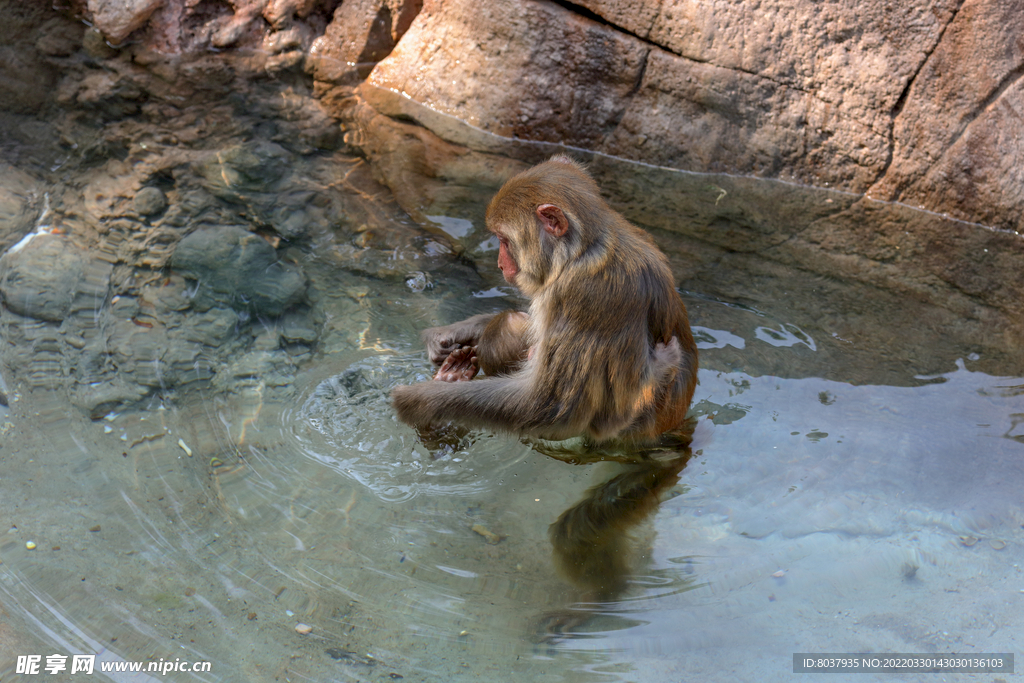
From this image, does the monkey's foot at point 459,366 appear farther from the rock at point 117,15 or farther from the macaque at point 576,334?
the rock at point 117,15

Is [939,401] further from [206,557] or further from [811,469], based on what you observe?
[206,557]

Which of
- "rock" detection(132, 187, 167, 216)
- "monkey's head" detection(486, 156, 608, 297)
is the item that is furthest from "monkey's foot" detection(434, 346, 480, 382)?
"rock" detection(132, 187, 167, 216)

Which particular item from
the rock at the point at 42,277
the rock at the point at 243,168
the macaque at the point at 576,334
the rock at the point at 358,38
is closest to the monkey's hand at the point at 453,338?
the macaque at the point at 576,334

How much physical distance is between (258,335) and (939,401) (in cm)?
409

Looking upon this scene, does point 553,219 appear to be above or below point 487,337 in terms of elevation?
above

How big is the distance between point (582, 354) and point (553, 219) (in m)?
0.64

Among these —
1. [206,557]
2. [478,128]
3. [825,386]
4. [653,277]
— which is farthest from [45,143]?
[825,386]

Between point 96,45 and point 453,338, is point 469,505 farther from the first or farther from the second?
point 96,45

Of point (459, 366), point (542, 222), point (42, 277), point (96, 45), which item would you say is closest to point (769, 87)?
point (542, 222)

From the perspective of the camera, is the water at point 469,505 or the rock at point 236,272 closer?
the water at point 469,505

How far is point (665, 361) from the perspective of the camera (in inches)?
137

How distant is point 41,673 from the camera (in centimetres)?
279

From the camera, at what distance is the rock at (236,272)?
15.4 ft

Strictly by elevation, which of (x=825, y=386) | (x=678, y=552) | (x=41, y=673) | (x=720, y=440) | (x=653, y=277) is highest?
(x=653, y=277)
